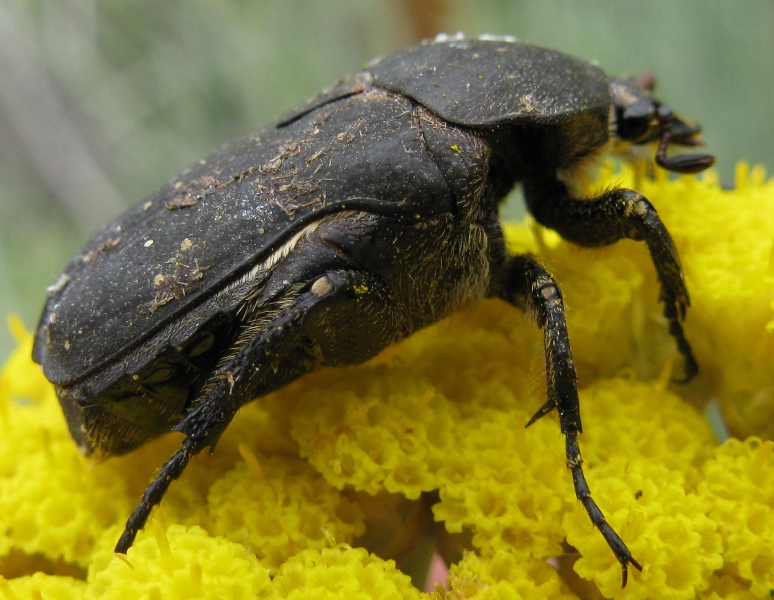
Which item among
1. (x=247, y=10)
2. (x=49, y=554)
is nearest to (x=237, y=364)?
(x=49, y=554)

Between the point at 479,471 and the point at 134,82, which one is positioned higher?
the point at 134,82

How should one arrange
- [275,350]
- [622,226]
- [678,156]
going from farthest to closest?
[678,156] < [622,226] < [275,350]

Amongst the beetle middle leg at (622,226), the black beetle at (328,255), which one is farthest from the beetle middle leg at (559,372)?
the beetle middle leg at (622,226)

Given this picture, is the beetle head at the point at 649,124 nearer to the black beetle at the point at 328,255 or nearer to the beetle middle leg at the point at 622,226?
the black beetle at the point at 328,255

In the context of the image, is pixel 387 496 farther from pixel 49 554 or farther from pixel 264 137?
pixel 264 137

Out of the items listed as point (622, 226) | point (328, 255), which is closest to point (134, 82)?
point (328, 255)

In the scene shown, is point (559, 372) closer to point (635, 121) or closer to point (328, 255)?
point (328, 255)
